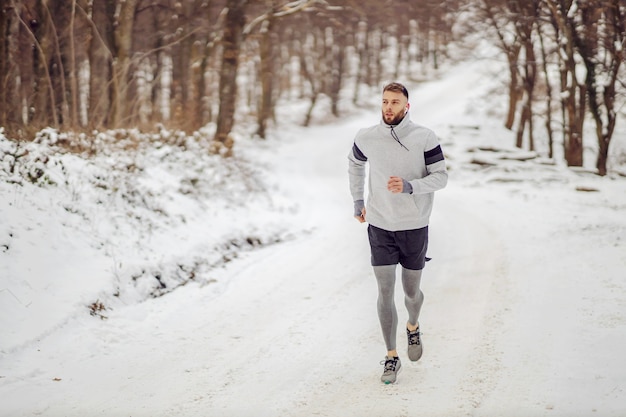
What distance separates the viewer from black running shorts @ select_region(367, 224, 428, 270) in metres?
4.42

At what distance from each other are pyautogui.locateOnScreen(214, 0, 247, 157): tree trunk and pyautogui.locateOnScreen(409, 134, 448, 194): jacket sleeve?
30.8ft

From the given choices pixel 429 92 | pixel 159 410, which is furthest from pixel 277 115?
pixel 159 410

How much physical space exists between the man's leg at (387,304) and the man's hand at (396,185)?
699 millimetres

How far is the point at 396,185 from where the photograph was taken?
159 inches

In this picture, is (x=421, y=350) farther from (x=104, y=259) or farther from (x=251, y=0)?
(x=251, y=0)

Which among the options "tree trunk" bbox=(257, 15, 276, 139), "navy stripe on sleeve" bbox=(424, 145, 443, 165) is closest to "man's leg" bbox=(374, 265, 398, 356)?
"navy stripe on sleeve" bbox=(424, 145, 443, 165)

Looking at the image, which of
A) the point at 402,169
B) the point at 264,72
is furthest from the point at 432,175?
the point at 264,72

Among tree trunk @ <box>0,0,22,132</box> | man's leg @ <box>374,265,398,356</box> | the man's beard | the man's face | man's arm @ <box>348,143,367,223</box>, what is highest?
tree trunk @ <box>0,0,22,132</box>

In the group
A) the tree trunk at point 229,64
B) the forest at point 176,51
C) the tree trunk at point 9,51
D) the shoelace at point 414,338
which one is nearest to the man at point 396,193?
the shoelace at point 414,338

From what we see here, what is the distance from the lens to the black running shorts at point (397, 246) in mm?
4422

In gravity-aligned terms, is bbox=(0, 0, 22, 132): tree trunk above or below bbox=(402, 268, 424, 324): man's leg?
above

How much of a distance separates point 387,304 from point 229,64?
11.4 m

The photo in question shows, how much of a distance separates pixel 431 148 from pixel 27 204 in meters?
4.71

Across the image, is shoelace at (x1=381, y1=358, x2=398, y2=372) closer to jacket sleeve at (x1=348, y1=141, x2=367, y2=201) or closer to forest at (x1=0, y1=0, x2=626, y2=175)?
jacket sleeve at (x1=348, y1=141, x2=367, y2=201)
